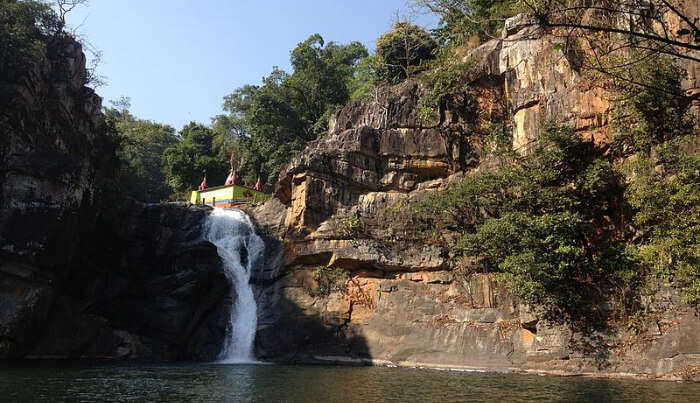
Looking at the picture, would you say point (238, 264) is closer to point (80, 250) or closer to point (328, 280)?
point (328, 280)

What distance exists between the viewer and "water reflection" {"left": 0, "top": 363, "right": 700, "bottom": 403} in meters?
11.5

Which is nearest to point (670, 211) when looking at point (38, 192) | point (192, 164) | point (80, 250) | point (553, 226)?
point (553, 226)

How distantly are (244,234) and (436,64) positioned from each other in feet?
42.9

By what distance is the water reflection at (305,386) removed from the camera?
11.5 metres

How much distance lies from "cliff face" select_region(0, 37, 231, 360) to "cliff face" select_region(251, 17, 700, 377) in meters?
3.70

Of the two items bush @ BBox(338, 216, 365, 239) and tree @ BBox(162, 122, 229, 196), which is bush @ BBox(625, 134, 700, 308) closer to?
bush @ BBox(338, 216, 365, 239)

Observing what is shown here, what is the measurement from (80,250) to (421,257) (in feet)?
45.8

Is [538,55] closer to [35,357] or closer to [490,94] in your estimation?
[490,94]

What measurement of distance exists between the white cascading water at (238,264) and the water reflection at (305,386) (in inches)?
199

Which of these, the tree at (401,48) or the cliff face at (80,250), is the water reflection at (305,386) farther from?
the tree at (401,48)

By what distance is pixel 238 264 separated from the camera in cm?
2600

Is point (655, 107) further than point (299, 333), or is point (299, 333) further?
point (299, 333)

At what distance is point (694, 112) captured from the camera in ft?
61.0

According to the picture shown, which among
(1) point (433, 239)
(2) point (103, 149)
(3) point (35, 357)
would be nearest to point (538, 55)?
(1) point (433, 239)
